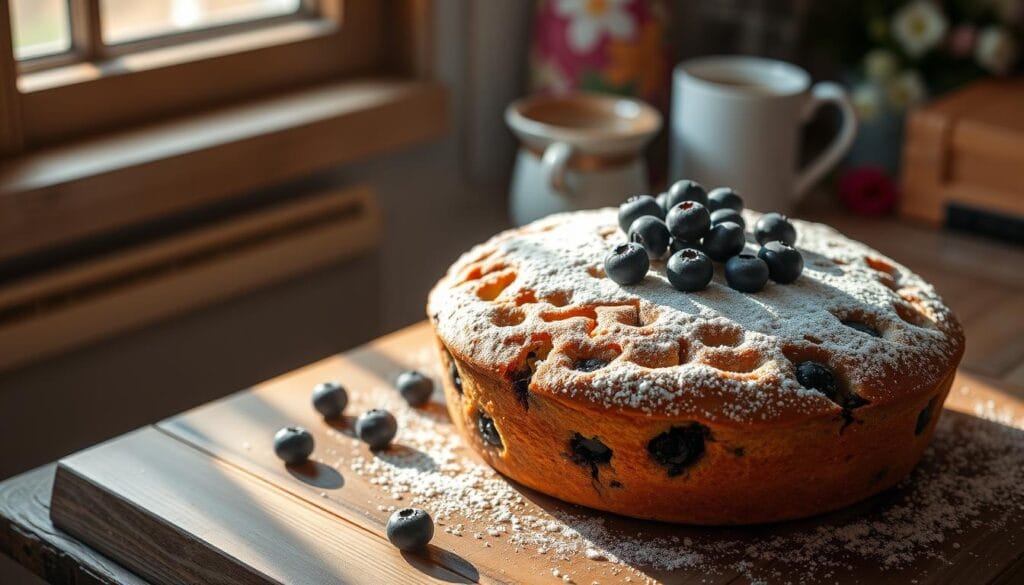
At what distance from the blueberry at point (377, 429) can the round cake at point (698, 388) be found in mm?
67

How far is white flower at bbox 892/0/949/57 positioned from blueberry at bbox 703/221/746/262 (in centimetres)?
97

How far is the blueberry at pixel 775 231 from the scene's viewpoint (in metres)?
1.15

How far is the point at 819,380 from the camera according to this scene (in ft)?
3.22

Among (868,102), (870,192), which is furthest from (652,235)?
(868,102)

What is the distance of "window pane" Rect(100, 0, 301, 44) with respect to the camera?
1.57m

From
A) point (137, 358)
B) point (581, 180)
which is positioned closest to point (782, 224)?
point (581, 180)

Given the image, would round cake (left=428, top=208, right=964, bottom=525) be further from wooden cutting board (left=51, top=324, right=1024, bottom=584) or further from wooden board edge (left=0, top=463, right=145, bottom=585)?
wooden board edge (left=0, top=463, right=145, bottom=585)

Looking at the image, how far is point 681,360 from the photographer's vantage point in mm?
1004

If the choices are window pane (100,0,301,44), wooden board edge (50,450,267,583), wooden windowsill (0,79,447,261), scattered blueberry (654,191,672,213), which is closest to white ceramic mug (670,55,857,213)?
wooden windowsill (0,79,447,261)

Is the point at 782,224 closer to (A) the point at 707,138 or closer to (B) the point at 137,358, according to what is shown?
(A) the point at 707,138

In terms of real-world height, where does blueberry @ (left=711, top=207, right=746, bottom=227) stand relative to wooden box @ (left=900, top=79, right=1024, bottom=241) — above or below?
above

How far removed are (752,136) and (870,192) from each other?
0.30 metres

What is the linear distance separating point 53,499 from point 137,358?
1.61 ft

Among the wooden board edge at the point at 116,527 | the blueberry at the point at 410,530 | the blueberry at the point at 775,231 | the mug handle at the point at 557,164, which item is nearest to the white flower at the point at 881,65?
the mug handle at the point at 557,164
